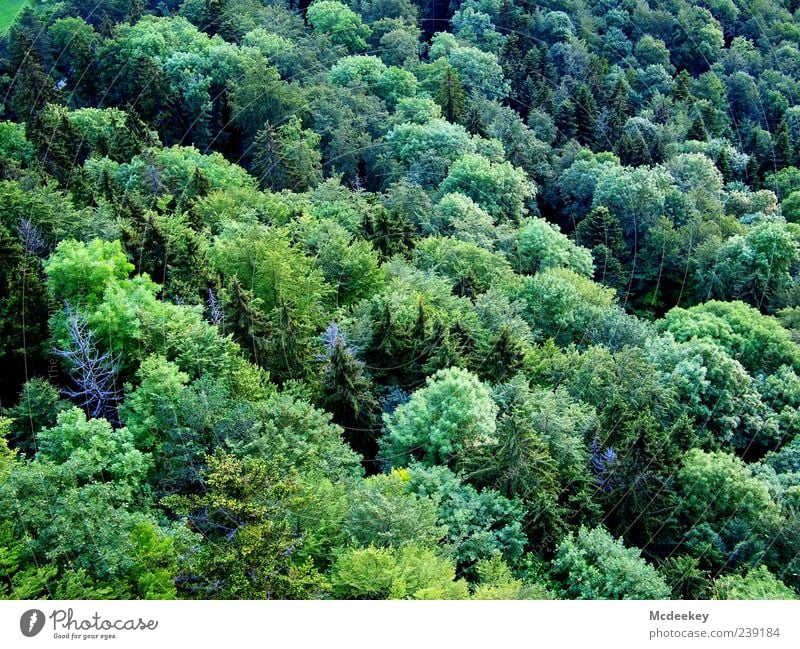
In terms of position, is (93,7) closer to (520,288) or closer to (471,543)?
Result: (520,288)

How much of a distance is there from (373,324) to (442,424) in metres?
9.64

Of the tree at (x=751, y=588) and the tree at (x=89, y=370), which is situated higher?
the tree at (x=751, y=588)

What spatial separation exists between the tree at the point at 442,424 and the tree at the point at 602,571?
726cm

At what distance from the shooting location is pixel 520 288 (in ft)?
226

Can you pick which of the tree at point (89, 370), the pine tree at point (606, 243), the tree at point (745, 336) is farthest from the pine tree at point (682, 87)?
the tree at point (89, 370)

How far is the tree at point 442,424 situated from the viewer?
47094 millimetres

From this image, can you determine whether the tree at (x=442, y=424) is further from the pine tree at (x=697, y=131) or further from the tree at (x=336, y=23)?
the tree at (x=336, y=23)

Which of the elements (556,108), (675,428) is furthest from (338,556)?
(556,108)

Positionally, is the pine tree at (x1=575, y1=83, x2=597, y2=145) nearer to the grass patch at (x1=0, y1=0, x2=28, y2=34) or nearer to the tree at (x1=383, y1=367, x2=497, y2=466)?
the grass patch at (x1=0, y1=0, x2=28, y2=34)

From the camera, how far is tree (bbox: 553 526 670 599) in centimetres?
4034

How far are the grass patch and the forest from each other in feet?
6.50

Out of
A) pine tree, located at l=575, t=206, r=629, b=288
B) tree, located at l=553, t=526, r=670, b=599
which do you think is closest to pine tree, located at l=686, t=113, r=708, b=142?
pine tree, located at l=575, t=206, r=629, b=288

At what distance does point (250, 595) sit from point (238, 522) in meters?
2.91

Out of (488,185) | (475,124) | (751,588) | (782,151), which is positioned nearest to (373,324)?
(751,588)
